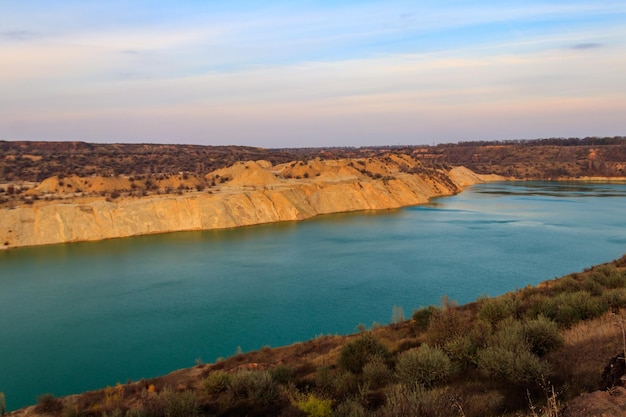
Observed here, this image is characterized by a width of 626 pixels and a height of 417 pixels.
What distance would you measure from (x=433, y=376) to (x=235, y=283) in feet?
57.3

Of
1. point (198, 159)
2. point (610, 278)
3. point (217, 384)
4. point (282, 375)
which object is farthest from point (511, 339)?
point (198, 159)

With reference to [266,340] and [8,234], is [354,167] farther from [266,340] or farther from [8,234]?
[266,340]

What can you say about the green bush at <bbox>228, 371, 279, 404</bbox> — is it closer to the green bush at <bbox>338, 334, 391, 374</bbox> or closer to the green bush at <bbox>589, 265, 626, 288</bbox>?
the green bush at <bbox>338, 334, 391, 374</bbox>

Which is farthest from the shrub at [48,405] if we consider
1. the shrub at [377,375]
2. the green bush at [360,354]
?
the shrub at [377,375]

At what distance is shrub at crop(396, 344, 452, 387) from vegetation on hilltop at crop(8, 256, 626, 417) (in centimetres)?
2

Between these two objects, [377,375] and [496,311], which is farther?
[496,311]

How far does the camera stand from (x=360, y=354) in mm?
9320

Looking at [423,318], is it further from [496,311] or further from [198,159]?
[198,159]

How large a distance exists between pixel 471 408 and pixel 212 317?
14.2m

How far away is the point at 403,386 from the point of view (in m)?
6.78

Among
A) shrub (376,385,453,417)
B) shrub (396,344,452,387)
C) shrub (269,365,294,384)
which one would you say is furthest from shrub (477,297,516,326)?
shrub (376,385,453,417)

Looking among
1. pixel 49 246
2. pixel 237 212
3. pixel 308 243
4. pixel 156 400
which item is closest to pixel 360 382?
pixel 156 400

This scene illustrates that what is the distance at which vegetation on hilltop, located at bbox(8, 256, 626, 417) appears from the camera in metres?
5.87

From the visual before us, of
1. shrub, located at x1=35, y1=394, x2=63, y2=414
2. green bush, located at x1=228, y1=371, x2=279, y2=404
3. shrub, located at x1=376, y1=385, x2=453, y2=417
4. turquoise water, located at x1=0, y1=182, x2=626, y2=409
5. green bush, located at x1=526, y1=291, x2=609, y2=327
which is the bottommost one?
turquoise water, located at x1=0, y1=182, x2=626, y2=409
